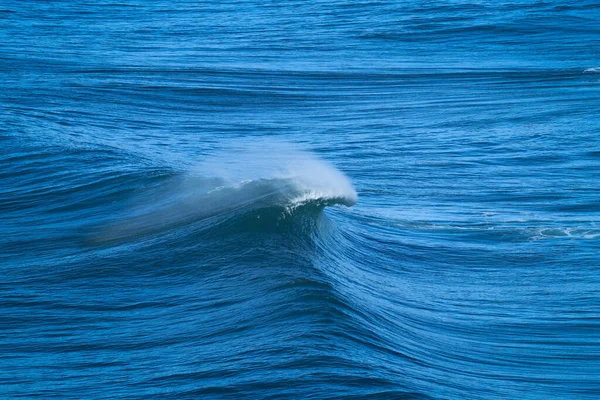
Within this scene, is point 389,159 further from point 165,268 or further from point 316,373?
point 316,373

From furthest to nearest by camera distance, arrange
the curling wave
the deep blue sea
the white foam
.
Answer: the white foam < the curling wave < the deep blue sea

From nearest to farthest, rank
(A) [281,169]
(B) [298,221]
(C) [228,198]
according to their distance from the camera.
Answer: (B) [298,221] < (C) [228,198] < (A) [281,169]

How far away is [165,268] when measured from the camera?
24.6 feet

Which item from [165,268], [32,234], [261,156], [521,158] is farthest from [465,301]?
[521,158]

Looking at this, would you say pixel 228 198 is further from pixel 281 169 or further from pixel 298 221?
pixel 281 169

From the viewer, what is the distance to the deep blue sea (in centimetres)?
569

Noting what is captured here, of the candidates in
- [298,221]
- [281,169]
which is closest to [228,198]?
[298,221]

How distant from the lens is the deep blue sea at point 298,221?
5.69 meters

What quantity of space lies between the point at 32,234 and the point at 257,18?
16350 mm

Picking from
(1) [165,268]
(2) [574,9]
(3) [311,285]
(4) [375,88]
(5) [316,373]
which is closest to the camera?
(5) [316,373]

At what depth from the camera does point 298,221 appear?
26.9 feet

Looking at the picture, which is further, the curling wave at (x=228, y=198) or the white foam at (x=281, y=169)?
the white foam at (x=281, y=169)

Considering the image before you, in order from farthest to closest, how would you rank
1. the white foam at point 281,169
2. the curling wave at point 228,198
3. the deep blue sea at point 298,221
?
the white foam at point 281,169
the curling wave at point 228,198
the deep blue sea at point 298,221

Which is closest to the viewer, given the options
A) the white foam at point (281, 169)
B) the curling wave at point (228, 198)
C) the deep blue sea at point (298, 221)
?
the deep blue sea at point (298, 221)
